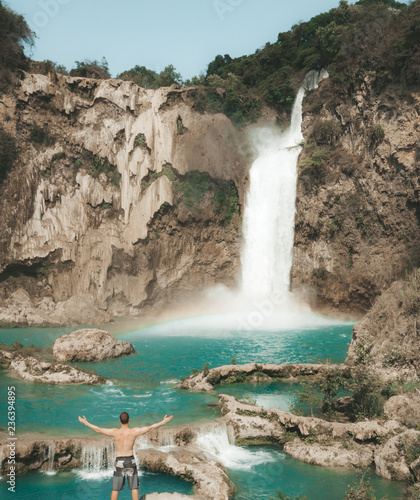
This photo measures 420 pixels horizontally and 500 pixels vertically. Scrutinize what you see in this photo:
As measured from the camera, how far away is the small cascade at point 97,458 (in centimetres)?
1074

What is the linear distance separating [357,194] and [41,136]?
946 inches

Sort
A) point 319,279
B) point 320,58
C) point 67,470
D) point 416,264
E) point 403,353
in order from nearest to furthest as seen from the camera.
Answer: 1. point 67,470
2. point 403,353
3. point 416,264
4. point 319,279
5. point 320,58

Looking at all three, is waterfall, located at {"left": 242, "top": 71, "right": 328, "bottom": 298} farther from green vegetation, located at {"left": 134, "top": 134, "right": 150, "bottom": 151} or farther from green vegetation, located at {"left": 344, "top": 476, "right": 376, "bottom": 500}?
green vegetation, located at {"left": 344, "top": 476, "right": 376, "bottom": 500}

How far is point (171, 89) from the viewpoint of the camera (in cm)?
3691

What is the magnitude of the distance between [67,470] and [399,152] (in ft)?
83.1

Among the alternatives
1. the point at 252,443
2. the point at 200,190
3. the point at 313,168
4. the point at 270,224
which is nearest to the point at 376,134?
the point at 313,168

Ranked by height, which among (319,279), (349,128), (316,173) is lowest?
(319,279)

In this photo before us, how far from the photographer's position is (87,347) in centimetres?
2009

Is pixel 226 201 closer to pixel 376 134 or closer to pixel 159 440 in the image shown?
pixel 376 134

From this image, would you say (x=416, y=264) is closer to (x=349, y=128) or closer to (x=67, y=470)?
(x=349, y=128)

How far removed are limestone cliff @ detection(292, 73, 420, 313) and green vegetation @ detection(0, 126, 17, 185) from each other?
21269 mm

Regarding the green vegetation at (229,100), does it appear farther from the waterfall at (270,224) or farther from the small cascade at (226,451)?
the small cascade at (226,451)

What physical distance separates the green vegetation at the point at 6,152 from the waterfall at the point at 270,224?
18.0m

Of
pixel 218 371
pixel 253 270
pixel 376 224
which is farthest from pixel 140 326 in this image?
pixel 376 224
